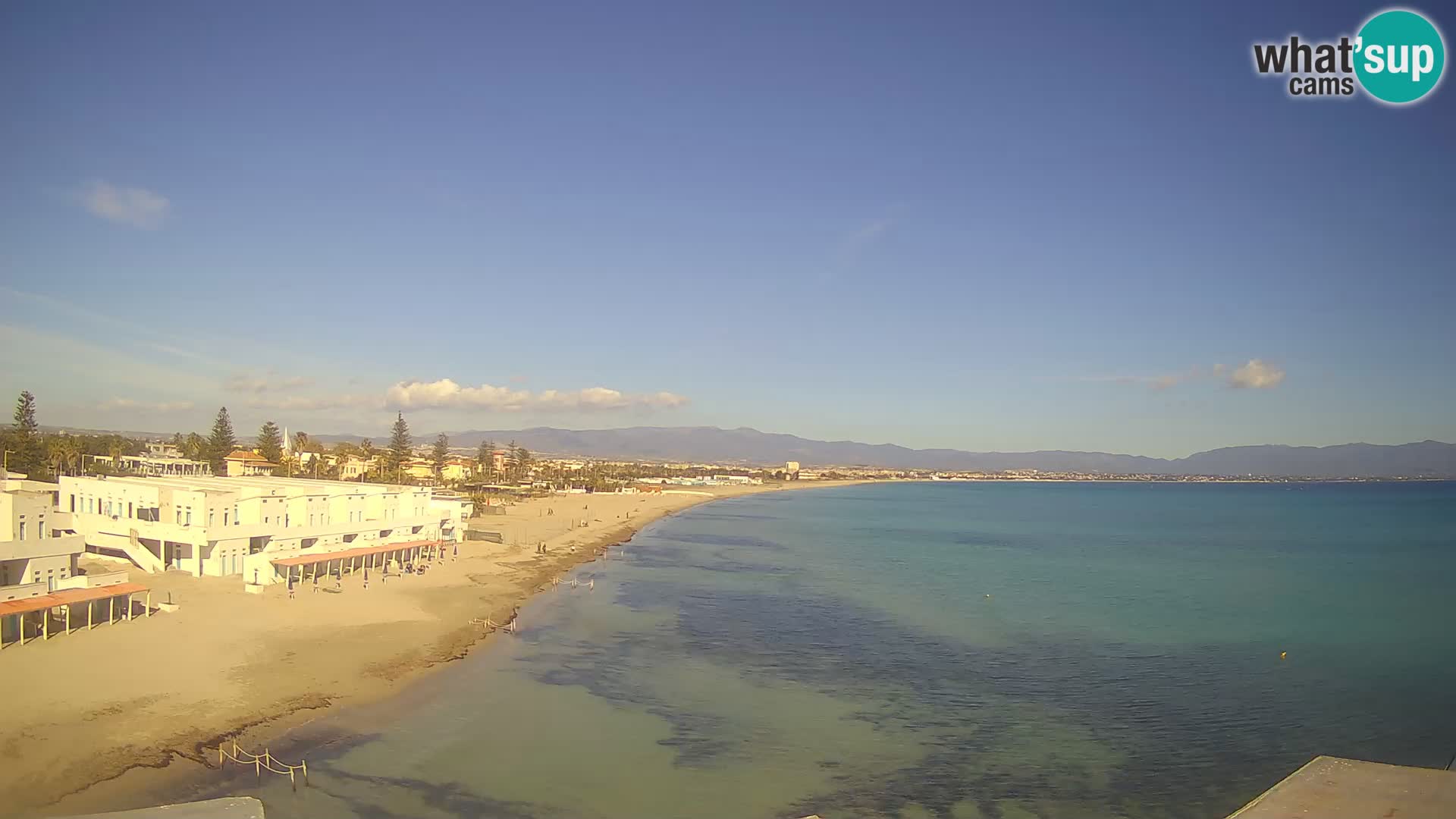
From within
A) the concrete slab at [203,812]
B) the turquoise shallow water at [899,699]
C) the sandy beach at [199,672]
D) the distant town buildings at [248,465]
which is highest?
the distant town buildings at [248,465]

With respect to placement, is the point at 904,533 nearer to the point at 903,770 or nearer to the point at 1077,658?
the point at 1077,658

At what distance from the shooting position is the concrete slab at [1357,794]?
11594 mm

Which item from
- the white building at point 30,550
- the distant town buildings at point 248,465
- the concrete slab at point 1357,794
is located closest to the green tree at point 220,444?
the distant town buildings at point 248,465

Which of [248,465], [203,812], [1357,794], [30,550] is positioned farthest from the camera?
[248,465]

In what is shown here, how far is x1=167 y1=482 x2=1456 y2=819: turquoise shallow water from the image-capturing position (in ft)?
49.4

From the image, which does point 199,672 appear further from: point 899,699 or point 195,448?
point 195,448

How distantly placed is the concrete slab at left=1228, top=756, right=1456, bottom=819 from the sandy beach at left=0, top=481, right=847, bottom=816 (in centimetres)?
1663

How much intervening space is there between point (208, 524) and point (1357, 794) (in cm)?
3127

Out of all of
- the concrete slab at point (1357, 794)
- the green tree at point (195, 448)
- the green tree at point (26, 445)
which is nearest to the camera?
the concrete slab at point (1357, 794)

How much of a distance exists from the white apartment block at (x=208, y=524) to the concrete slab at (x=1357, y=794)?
27.9 metres

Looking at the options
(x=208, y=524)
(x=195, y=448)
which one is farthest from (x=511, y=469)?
(x=208, y=524)

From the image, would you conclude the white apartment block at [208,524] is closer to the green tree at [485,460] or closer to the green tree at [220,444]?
the green tree at [220,444]

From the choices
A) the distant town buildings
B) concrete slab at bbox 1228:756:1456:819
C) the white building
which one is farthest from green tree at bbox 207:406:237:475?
concrete slab at bbox 1228:756:1456:819

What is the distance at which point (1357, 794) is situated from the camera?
486 inches
